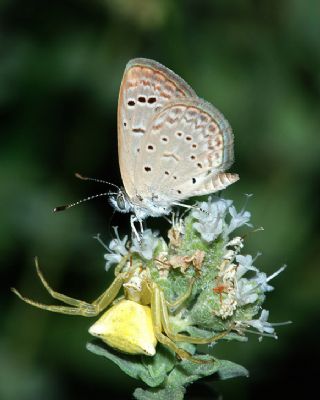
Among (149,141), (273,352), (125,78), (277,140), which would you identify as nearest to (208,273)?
(149,141)

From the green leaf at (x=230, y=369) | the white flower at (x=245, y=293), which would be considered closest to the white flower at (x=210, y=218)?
the white flower at (x=245, y=293)

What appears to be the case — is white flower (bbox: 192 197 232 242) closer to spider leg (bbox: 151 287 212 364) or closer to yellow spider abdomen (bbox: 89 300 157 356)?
spider leg (bbox: 151 287 212 364)

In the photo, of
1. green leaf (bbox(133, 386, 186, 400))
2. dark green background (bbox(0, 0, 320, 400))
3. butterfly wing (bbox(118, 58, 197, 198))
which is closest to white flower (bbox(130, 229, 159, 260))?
butterfly wing (bbox(118, 58, 197, 198))

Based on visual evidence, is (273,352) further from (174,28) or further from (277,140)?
(174,28)

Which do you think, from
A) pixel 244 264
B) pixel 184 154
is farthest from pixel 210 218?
pixel 184 154

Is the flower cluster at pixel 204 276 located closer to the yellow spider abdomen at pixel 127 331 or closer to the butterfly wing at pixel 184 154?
the yellow spider abdomen at pixel 127 331

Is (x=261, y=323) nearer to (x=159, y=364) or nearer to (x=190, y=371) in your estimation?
(x=190, y=371)

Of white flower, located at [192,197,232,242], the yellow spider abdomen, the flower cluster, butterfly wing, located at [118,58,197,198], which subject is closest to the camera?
the yellow spider abdomen
